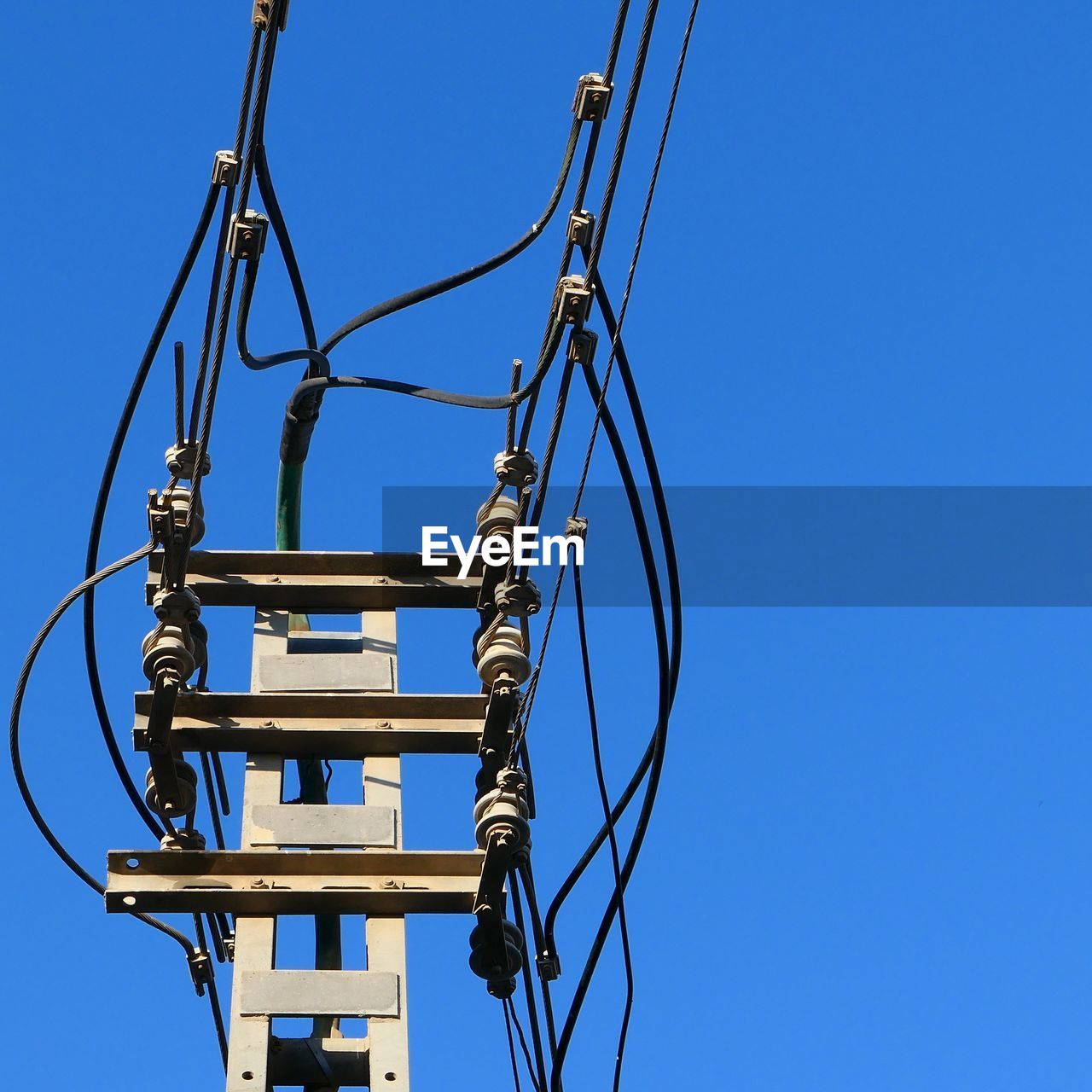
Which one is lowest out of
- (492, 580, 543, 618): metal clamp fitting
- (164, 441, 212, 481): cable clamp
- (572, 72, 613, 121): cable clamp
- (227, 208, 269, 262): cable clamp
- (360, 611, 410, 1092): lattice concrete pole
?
(360, 611, 410, 1092): lattice concrete pole

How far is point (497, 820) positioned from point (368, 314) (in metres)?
1.93

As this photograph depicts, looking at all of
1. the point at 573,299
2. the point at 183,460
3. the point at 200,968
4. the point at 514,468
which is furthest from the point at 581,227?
the point at 200,968

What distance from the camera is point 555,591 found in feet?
20.4

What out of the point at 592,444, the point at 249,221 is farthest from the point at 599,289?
the point at 249,221

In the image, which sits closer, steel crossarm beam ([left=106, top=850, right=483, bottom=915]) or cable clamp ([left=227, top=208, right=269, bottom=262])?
steel crossarm beam ([left=106, top=850, right=483, bottom=915])

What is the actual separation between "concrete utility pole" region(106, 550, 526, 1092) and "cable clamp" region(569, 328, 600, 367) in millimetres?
828

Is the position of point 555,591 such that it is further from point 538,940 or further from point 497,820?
point 538,940

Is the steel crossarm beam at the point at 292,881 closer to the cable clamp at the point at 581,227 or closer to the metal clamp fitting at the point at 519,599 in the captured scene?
the metal clamp fitting at the point at 519,599

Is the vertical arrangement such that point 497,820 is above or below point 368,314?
below

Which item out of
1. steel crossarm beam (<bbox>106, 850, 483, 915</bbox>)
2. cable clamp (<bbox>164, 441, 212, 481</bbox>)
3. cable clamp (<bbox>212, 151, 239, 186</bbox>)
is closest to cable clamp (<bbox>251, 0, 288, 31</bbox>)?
cable clamp (<bbox>212, 151, 239, 186</bbox>)

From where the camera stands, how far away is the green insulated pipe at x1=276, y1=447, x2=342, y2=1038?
249 inches

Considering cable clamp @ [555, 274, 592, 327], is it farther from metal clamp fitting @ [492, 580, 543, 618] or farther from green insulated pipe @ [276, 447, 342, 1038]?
green insulated pipe @ [276, 447, 342, 1038]

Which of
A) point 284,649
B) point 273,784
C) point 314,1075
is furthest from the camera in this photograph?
point 284,649

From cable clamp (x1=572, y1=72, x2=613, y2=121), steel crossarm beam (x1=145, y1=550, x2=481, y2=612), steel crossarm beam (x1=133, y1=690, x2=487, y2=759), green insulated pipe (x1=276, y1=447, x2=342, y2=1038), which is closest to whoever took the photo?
cable clamp (x1=572, y1=72, x2=613, y2=121)
